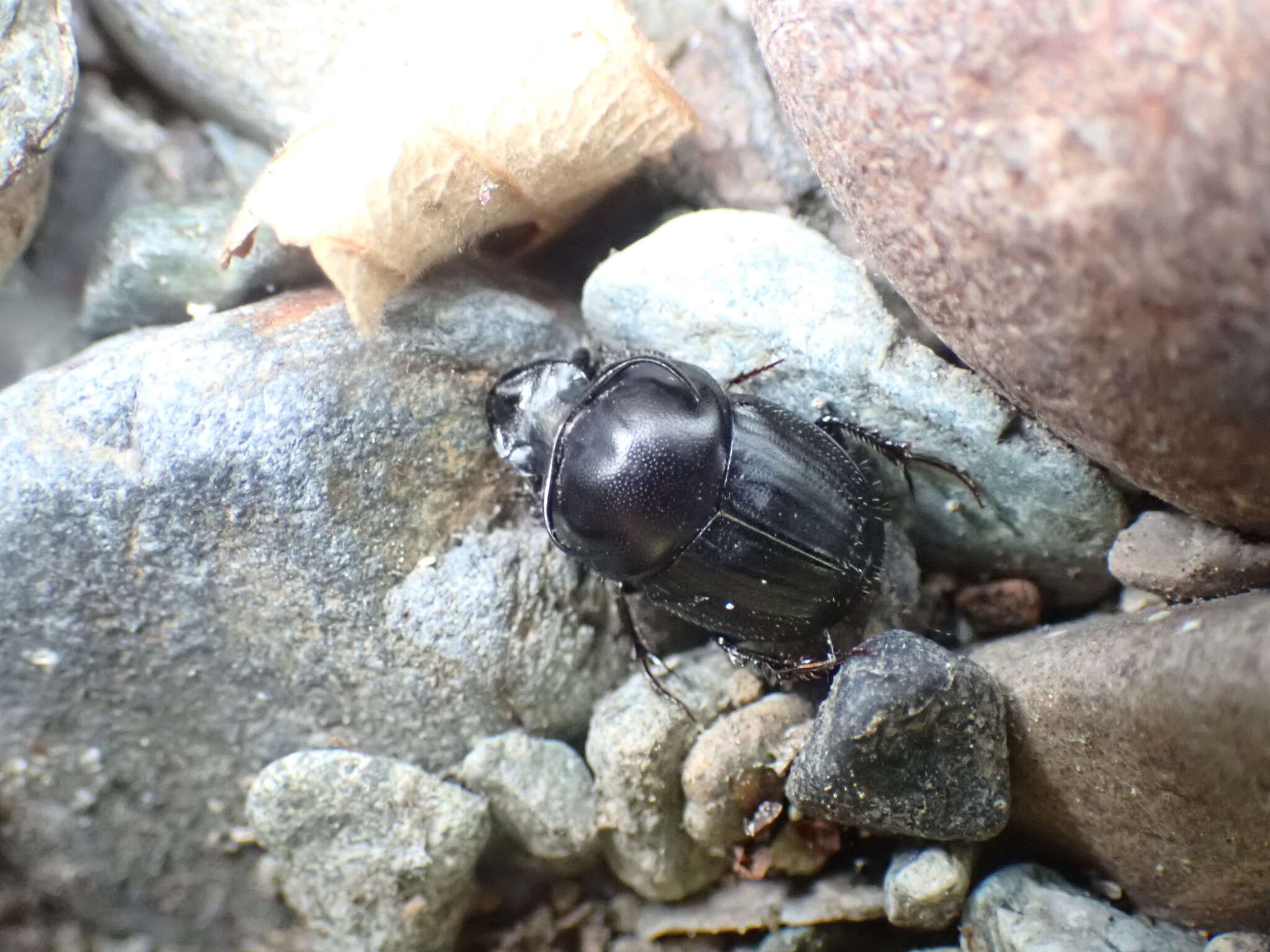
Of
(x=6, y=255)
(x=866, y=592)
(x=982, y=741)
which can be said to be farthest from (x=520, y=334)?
(x=982, y=741)

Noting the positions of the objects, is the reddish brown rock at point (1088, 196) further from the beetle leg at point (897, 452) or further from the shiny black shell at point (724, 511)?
the shiny black shell at point (724, 511)

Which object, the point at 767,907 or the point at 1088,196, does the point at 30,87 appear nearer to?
the point at 1088,196

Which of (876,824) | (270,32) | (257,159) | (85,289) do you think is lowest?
(876,824)

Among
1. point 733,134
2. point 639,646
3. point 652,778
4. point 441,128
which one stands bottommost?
point 652,778

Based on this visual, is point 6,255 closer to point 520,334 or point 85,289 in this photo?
point 85,289

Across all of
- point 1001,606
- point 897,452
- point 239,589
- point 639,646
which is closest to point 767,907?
point 639,646

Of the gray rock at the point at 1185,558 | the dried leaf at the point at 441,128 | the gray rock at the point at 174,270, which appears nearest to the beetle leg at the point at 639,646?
the dried leaf at the point at 441,128
